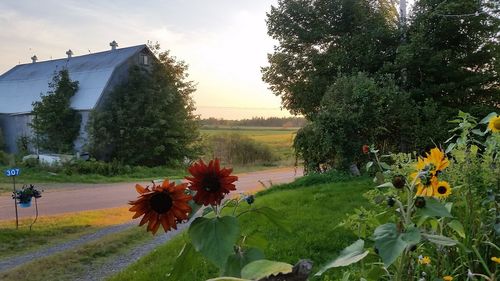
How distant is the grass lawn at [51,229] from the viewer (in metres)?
7.76

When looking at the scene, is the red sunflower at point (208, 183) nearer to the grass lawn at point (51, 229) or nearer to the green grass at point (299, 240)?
the green grass at point (299, 240)

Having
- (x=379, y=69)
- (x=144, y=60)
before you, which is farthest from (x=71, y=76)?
(x=379, y=69)

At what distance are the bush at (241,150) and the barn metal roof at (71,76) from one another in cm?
779

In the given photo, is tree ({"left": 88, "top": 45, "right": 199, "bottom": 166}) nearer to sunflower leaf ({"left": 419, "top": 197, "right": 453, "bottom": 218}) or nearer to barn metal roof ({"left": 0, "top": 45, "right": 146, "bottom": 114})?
barn metal roof ({"left": 0, "top": 45, "right": 146, "bottom": 114})

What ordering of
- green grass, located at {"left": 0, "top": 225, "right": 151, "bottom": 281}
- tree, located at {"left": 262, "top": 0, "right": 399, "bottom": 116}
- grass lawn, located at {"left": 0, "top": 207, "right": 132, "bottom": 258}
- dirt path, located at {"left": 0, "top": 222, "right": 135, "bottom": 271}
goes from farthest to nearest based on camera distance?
tree, located at {"left": 262, "top": 0, "right": 399, "bottom": 116} → grass lawn, located at {"left": 0, "top": 207, "right": 132, "bottom": 258} → dirt path, located at {"left": 0, "top": 222, "right": 135, "bottom": 271} → green grass, located at {"left": 0, "top": 225, "right": 151, "bottom": 281}

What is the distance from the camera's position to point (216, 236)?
1012mm

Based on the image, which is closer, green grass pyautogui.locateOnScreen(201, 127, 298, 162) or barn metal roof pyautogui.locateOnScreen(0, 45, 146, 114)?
barn metal roof pyautogui.locateOnScreen(0, 45, 146, 114)

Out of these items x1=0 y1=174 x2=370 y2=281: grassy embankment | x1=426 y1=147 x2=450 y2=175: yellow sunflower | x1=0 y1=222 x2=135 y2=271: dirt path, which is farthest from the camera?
x1=0 y1=222 x2=135 y2=271: dirt path

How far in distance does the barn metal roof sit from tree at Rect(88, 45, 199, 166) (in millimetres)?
→ 1074

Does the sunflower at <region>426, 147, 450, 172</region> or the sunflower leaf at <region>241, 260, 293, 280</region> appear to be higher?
the sunflower at <region>426, 147, 450, 172</region>

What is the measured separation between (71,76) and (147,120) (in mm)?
6327

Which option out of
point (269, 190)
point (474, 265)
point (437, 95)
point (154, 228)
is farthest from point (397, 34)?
point (154, 228)

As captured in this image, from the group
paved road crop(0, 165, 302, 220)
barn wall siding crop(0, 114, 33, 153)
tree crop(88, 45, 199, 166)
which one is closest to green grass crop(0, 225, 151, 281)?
paved road crop(0, 165, 302, 220)

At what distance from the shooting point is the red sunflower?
1081mm
